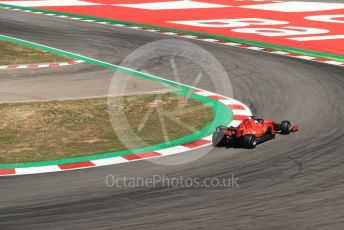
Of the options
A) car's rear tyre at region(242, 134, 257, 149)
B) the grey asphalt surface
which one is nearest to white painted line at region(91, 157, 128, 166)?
the grey asphalt surface

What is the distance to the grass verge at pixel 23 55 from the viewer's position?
76.8 feet

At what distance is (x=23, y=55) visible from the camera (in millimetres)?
→ 24438

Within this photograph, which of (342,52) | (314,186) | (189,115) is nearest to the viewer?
(314,186)

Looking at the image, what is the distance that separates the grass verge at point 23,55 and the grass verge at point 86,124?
6.70 m

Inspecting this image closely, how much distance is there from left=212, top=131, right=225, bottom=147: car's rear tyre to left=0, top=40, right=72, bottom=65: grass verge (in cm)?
1142

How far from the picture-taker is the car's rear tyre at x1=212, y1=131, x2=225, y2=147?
13.0 meters

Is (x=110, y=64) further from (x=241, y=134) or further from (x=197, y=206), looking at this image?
(x=197, y=206)

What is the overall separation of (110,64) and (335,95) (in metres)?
7.87

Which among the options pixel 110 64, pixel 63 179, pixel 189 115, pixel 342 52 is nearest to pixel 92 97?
pixel 189 115

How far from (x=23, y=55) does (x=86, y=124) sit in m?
10.3

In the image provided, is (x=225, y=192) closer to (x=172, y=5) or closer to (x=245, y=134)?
(x=245, y=134)

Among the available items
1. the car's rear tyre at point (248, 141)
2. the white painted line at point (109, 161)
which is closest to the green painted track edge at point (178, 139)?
the white painted line at point (109, 161)

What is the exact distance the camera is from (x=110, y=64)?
22.7 m

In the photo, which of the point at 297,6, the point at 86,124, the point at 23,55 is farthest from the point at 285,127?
the point at 297,6
